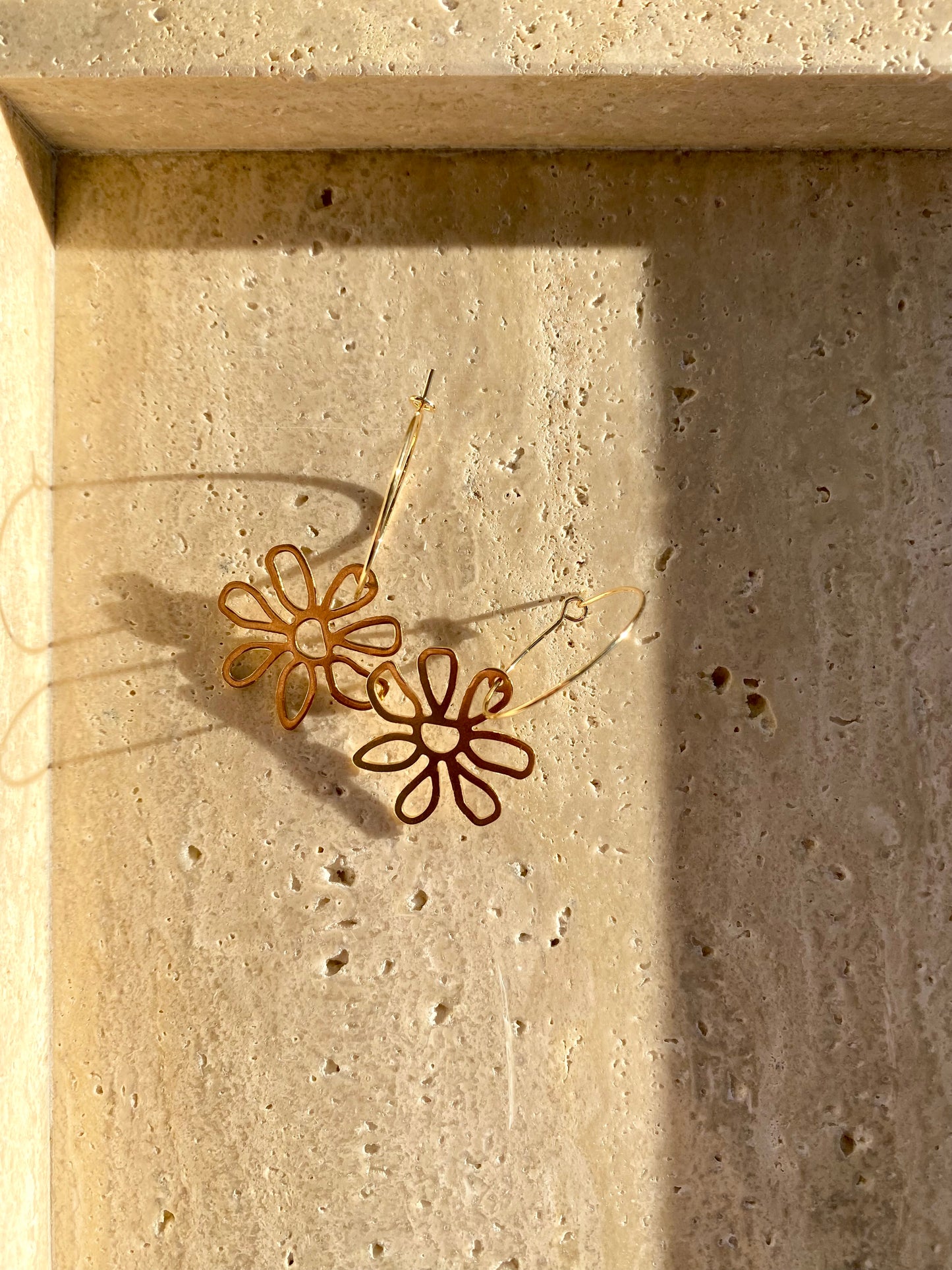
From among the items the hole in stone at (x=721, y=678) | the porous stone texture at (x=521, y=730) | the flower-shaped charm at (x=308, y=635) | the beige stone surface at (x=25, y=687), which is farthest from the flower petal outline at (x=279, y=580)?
the hole in stone at (x=721, y=678)

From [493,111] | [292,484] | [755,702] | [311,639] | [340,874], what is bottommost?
[340,874]

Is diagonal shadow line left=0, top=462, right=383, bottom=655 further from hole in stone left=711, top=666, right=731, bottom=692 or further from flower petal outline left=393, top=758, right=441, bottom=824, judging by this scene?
hole in stone left=711, top=666, right=731, bottom=692

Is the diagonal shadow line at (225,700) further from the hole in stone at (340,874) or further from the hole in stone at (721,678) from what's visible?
the hole in stone at (721,678)

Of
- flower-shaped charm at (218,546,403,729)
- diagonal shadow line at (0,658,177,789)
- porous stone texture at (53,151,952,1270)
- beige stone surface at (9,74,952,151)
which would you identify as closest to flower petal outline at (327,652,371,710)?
flower-shaped charm at (218,546,403,729)

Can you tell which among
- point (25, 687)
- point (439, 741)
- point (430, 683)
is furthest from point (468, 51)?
point (25, 687)

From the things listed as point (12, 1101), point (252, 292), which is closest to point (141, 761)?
point (12, 1101)

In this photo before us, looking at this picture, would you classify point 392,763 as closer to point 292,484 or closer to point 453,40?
point 292,484
